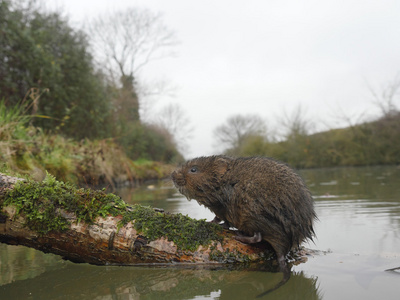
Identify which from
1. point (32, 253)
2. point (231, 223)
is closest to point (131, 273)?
point (231, 223)

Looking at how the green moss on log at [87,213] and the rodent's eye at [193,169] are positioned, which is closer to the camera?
the green moss on log at [87,213]

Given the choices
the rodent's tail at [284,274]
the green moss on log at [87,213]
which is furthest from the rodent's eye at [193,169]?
the rodent's tail at [284,274]

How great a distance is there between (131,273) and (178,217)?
0.66 m

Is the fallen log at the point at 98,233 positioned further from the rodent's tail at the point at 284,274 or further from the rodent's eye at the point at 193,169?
the rodent's eye at the point at 193,169

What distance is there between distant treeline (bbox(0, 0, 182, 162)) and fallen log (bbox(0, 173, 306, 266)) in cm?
605

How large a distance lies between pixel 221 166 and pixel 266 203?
72 centimetres

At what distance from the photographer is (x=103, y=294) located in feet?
7.33

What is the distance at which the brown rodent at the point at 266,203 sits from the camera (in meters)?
2.84

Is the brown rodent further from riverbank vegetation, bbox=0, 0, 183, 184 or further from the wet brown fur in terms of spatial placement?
riverbank vegetation, bbox=0, 0, 183, 184

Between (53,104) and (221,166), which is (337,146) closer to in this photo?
(53,104)

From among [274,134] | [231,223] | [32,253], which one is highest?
[274,134]

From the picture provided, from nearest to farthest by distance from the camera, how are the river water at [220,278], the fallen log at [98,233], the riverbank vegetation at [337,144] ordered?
1. the river water at [220,278]
2. the fallen log at [98,233]
3. the riverbank vegetation at [337,144]

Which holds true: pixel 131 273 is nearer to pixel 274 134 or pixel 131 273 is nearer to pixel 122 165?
pixel 122 165

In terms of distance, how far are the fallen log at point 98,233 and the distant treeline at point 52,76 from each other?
19.9ft
